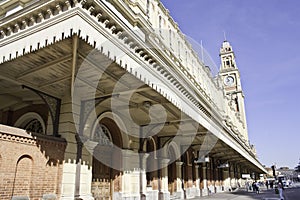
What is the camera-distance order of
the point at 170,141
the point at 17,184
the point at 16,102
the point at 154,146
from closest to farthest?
the point at 17,184 → the point at 16,102 → the point at 154,146 → the point at 170,141

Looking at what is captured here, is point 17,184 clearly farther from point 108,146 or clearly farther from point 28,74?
point 108,146

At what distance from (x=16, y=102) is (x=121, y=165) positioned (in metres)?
4.74

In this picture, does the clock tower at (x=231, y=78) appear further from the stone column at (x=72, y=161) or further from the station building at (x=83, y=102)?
the stone column at (x=72, y=161)

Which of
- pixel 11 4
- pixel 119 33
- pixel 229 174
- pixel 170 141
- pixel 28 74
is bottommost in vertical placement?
pixel 229 174

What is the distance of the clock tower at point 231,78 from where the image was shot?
62.6 metres

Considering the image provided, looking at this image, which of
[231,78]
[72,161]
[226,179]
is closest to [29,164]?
[72,161]

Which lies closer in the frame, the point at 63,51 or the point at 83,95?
the point at 63,51

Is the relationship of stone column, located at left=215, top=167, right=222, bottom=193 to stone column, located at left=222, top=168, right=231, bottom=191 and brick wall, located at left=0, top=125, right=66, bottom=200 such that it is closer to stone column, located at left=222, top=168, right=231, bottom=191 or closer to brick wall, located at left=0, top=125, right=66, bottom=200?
stone column, located at left=222, top=168, right=231, bottom=191

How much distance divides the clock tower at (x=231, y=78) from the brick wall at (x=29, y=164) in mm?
57350

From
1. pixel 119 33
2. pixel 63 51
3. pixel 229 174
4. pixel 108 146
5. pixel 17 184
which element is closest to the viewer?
pixel 63 51

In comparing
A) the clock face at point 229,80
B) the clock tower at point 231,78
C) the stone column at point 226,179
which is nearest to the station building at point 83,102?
the stone column at point 226,179

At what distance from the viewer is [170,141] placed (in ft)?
52.0

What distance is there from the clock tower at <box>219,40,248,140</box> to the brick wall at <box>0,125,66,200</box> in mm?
57350

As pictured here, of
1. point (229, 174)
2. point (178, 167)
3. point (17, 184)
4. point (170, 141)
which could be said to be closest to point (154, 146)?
point (170, 141)
